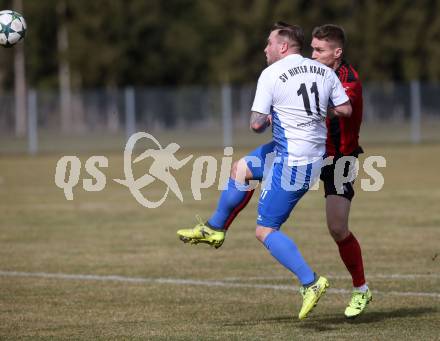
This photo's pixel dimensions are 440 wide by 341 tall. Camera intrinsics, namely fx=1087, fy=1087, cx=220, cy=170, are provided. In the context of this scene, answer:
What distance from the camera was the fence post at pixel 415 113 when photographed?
3831 cm

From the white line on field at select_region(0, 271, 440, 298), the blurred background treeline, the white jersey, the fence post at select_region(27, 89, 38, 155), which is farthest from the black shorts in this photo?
the blurred background treeline

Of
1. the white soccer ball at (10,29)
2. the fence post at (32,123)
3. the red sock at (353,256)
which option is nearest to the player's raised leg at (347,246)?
the red sock at (353,256)

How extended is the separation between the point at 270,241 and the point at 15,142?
30.7 m

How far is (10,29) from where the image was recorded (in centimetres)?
928

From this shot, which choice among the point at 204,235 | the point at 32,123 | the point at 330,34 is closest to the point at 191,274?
the point at 204,235

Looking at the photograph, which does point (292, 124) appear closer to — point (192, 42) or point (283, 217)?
point (283, 217)

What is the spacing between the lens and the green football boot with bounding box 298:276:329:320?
7.30 metres

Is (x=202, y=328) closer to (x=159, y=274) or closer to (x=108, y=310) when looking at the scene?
(x=108, y=310)

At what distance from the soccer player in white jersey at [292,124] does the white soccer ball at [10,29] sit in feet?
8.90

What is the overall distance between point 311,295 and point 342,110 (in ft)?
4.19

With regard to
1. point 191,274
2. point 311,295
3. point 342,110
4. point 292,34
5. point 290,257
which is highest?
point 292,34

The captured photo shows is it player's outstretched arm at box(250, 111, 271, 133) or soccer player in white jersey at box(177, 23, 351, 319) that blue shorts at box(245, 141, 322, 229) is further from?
player's outstretched arm at box(250, 111, 271, 133)

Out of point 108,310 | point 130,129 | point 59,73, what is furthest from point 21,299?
point 59,73

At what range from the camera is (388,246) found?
40.4 ft
